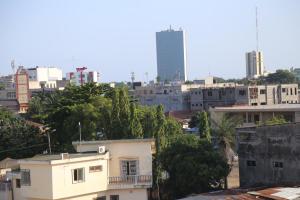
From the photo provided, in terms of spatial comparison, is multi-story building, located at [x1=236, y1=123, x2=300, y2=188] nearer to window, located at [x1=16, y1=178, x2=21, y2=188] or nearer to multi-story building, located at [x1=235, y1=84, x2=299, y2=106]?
window, located at [x1=16, y1=178, x2=21, y2=188]

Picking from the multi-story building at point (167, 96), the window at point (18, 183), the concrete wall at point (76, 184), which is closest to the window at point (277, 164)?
the concrete wall at point (76, 184)

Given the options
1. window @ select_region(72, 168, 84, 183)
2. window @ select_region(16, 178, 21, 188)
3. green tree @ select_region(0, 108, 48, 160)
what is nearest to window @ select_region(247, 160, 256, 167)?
window @ select_region(72, 168, 84, 183)

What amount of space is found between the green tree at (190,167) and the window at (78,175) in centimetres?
563

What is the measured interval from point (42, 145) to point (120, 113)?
31.9 feet

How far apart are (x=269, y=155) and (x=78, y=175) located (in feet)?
31.9

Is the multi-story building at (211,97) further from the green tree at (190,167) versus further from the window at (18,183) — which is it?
the window at (18,183)

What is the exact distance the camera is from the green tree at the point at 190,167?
95.6ft

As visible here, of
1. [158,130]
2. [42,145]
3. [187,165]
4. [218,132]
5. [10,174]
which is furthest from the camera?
[42,145]

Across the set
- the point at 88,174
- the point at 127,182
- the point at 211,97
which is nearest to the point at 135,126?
the point at 127,182

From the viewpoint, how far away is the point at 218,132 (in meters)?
37.7

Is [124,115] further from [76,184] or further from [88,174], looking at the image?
[76,184]

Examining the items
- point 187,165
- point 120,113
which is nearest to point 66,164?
point 187,165

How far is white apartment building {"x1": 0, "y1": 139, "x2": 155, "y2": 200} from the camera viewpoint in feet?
82.5

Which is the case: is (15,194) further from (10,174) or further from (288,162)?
(288,162)
